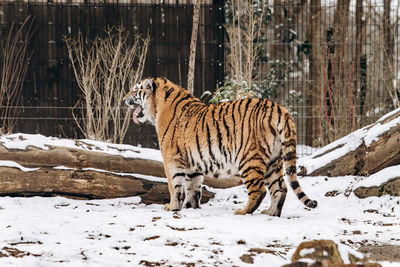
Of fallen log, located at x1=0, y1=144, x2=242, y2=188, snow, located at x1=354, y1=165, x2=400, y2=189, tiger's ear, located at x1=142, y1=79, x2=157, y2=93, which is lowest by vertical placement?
snow, located at x1=354, y1=165, x2=400, y2=189

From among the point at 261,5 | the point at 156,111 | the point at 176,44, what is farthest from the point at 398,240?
the point at 261,5

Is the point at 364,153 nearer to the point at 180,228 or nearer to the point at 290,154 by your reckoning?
the point at 290,154

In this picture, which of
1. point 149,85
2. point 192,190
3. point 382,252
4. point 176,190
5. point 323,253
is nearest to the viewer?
point 323,253

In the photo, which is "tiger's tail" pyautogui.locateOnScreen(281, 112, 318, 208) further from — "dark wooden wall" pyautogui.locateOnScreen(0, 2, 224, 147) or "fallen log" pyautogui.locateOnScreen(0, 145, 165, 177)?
"dark wooden wall" pyautogui.locateOnScreen(0, 2, 224, 147)

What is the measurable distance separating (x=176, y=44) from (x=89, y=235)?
7006 mm

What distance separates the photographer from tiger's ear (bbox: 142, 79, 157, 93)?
659 centimetres

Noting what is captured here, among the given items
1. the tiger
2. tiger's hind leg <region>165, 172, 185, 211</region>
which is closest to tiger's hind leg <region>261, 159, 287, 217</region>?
the tiger

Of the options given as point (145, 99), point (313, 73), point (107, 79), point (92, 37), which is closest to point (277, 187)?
point (145, 99)

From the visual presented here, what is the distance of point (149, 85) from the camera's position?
6613 mm

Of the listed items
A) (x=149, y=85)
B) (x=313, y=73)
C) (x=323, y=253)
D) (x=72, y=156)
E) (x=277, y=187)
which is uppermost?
(x=149, y=85)

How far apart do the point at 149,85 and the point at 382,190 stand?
2.72 metres

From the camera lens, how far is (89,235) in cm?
480

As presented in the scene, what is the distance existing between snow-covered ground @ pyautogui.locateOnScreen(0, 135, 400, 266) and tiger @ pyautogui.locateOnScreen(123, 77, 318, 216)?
0.26m

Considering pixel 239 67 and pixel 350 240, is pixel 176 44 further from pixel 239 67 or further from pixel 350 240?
pixel 350 240
